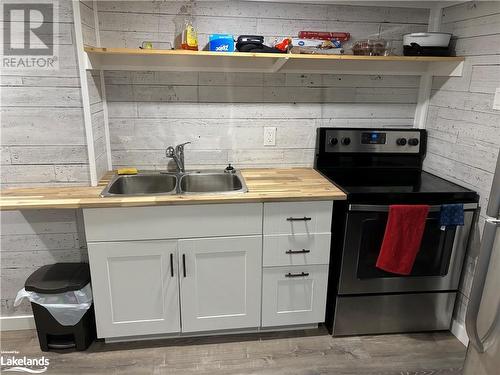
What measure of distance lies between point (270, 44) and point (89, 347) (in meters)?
2.10

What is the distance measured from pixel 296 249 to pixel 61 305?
4.28 ft

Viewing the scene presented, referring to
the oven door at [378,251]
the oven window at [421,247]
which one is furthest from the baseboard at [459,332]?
the oven window at [421,247]

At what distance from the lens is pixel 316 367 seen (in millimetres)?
1984

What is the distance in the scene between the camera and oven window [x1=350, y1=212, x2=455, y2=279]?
1.97m

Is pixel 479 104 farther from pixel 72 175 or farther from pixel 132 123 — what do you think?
pixel 72 175

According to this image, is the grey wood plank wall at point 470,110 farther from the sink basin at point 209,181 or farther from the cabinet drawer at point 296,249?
the sink basin at point 209,181

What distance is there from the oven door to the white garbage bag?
1.42m

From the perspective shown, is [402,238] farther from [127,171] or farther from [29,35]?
[29,35]

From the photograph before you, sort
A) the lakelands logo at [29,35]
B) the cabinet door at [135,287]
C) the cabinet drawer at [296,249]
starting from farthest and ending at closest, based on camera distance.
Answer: the cabinet drawer at [296,249]
the cabinet door at [135,287]
the lakelands logo at [29,35]

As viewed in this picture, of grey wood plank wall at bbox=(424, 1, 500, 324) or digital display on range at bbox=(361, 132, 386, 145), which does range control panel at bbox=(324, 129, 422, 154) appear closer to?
digital display on range at bbox=(361, 132, 386, 145)

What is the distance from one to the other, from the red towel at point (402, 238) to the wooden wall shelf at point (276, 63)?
0.88 m

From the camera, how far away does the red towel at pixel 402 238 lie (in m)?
1.92

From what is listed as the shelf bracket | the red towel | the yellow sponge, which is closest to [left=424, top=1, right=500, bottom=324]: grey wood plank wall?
the red towel

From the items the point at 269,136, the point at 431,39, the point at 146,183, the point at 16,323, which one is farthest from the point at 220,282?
the point at 431,39
